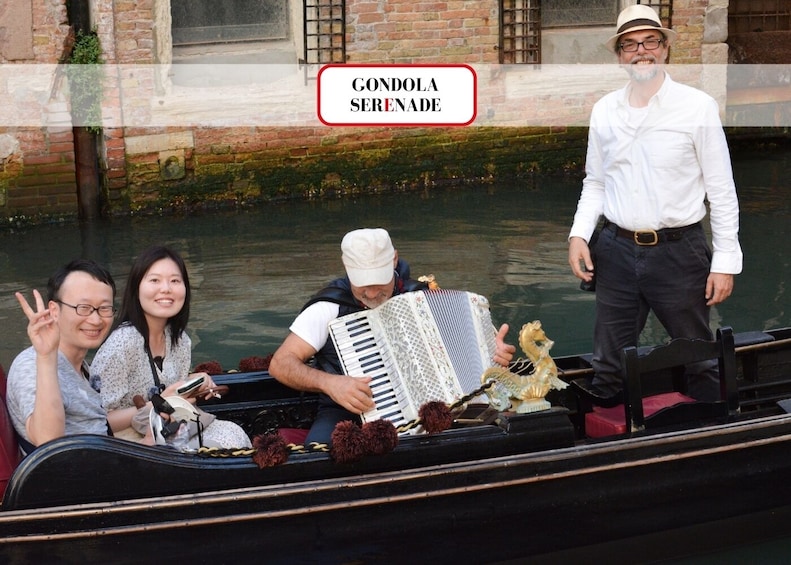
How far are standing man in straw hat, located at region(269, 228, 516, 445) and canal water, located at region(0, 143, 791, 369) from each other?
7.91ft

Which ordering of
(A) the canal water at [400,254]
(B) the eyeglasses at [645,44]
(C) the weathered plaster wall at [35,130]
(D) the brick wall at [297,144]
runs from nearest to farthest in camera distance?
(B) the eyeglasses at [645,44], (A) the canal water at [400,254], (C) the weathered plaster wall at [35,130], (D) the brick wall at [297,144]

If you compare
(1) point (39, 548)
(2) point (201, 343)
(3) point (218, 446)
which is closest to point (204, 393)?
(3) point (218, 446)

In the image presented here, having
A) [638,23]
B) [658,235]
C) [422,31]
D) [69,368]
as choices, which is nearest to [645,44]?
[638,23]

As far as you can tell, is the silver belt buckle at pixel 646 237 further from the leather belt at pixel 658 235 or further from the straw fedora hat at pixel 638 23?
the straw fedora hat at pixel 638 23

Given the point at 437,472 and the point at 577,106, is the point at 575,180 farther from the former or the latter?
the point at 437,472

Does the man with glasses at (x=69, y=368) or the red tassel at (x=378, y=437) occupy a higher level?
the man with glasses at (x=69, y=368)

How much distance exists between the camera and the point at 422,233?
8945mm

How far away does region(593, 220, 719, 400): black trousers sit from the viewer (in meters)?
4.17

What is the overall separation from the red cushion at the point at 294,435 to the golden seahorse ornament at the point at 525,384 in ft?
2.12

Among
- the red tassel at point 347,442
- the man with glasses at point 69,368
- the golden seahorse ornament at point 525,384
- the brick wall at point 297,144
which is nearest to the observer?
the man with glasses at point 69,368

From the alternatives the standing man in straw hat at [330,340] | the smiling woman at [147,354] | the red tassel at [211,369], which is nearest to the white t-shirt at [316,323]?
the standing man in straw hat at [330,340]

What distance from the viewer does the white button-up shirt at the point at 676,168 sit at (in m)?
4.11

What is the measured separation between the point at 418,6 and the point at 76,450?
742 cm

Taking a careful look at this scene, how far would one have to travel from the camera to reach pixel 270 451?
3.51m
